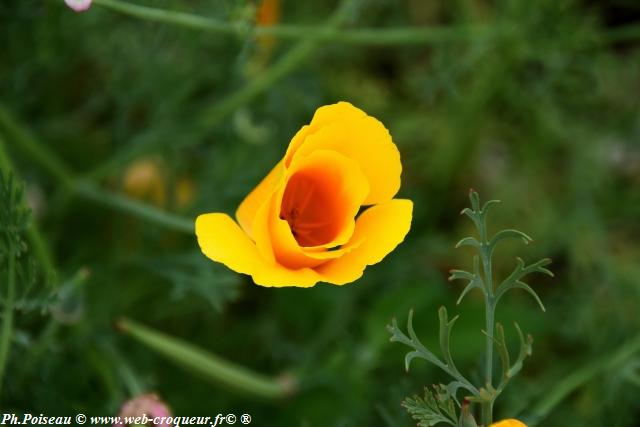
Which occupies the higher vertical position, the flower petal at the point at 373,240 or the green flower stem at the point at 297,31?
the green flower stem at the point at 297,31

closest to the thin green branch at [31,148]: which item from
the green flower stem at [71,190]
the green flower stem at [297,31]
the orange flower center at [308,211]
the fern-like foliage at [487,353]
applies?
the green flower stem at [71,190]

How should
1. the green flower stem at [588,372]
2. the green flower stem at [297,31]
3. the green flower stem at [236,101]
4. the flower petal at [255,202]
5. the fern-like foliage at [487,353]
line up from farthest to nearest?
the green flower stem at [236,101]
the green flower stem at [588,372]
the green flower stem at [297,31]
the flower petal at [255,202]
the fern-like foliage at [487,353]

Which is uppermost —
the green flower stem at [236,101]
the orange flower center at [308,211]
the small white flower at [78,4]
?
the green flower stem at [236,101]

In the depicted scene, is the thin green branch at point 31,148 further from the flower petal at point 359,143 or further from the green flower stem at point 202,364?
the flower petal at point 359,143

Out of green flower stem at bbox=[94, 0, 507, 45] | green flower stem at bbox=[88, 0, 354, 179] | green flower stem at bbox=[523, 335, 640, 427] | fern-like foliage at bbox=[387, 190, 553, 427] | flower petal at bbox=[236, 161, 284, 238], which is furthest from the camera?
green flower stem at bbox=[88, 0, 354, 179]

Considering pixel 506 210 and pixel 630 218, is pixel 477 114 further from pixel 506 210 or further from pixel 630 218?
pixel 630 218

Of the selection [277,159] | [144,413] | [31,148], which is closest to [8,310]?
[144,413]

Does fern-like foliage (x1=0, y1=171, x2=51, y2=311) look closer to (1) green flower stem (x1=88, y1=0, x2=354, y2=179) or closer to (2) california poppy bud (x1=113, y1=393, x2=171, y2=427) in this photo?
(2) california poppy bud (x1=113, y1=393, x2=171, y2=427)

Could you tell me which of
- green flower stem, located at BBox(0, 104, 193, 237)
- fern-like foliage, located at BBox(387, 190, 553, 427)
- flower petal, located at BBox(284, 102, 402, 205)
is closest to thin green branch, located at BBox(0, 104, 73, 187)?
green flower stem, located at BBox(0, 104, 193, 237)

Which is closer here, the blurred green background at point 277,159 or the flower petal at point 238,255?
the flower petal at point 238,255
